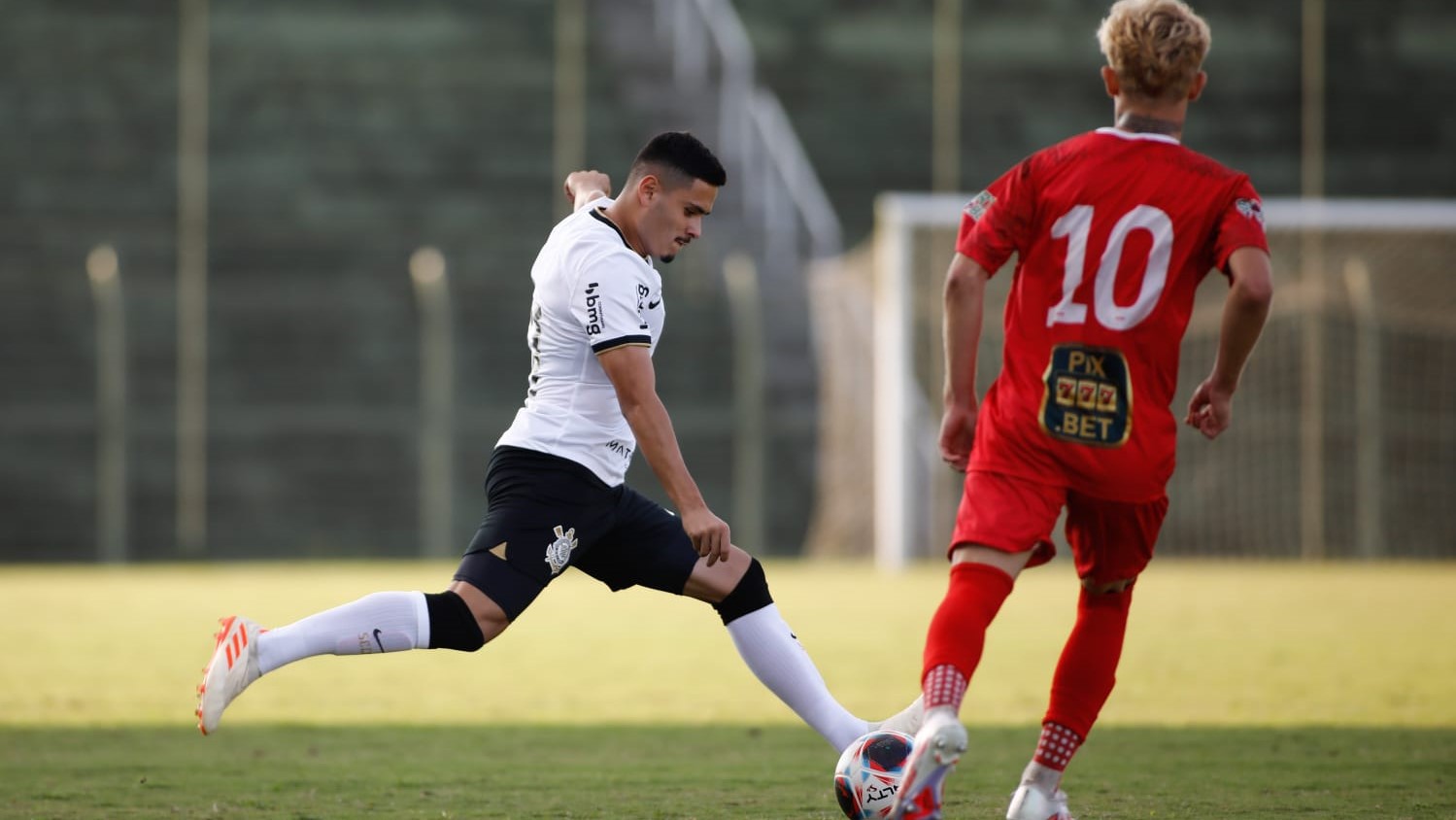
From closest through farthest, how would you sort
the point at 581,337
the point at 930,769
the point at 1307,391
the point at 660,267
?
the point at 930,769, the point at 581,337, the point at 1307,391, the point at 660,267

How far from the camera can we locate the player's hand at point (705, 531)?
439 cm

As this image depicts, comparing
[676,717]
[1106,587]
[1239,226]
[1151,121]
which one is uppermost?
[1151,121]

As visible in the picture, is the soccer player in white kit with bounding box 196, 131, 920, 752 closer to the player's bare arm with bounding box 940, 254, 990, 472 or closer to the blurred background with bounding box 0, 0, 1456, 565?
the player's bare arm with bounding box 940, 254, 990, 472

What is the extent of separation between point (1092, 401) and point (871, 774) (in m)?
1.08

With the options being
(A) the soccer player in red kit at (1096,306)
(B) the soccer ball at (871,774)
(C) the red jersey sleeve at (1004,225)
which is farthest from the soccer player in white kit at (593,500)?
(C) the red jersey sleeve at (1004,225)

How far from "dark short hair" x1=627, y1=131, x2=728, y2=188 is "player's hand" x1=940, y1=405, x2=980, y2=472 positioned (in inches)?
37.8

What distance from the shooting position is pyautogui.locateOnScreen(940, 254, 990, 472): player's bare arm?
398cm

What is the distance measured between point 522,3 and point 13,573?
9.08 meters

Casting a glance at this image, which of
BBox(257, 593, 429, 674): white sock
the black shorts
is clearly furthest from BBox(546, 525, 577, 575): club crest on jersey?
BBox(257, 593, 429, 674): white sock

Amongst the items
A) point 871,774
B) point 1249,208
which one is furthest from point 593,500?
point 1249,208

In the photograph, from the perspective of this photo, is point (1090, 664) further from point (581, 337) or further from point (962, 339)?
point (581, 337)

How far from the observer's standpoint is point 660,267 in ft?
65.1

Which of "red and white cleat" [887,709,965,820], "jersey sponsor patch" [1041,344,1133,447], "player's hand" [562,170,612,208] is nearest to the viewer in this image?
"red and white cleat" [887,709,965,820]

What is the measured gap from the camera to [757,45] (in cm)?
2341
